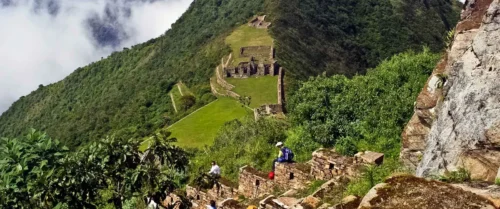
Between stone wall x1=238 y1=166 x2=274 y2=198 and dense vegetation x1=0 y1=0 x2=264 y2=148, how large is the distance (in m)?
57.1

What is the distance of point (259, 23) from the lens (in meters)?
109

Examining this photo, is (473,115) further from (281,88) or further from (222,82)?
(222,82)

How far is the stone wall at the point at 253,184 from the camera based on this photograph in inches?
774

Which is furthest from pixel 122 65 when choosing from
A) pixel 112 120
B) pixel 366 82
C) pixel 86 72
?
pixel 366 82

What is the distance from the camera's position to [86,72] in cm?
15888

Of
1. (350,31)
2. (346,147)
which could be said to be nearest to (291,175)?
(346,147)

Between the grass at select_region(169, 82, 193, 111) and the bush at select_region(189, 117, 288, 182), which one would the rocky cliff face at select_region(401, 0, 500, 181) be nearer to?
the bush at select_region(189, 117, 288, 182)

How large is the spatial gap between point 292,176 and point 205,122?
180 ft

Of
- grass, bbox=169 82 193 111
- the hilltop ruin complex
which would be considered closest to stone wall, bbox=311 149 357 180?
the hilltop ruin complex

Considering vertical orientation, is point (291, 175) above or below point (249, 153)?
above

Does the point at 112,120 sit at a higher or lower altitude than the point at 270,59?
lower

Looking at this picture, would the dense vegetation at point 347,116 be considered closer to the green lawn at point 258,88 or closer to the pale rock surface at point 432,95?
the pale rock surface at point 432,95

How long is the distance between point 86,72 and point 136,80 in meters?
36.5

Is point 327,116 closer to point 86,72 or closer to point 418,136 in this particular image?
point 418,136
